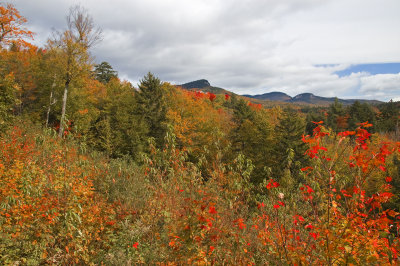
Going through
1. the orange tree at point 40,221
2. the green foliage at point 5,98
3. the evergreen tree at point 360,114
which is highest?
the evergreen tree at point 360,114

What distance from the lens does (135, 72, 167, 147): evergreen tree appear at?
2597 cm

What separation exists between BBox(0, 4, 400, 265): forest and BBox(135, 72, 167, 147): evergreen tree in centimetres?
18

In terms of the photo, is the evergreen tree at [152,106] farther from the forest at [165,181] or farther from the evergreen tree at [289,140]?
the evergreen tree at [289,140]

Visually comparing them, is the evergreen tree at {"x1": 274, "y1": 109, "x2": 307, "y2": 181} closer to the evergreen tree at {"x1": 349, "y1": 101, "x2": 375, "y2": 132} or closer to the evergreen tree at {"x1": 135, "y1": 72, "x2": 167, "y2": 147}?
the evergreen tree at {"x1": 135, "y1": 72, "x2": 167, "y2": 147}

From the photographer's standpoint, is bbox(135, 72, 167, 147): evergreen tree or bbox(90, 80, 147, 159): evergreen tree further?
bbox(135, 72, 167, 147): evergreen tree

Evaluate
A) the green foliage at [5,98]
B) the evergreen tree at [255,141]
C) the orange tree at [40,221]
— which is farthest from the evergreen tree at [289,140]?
the green foliage at [5,98]

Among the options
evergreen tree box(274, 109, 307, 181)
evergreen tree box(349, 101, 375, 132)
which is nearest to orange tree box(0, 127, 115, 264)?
evergreen tree box(274, 109, 307, 181)

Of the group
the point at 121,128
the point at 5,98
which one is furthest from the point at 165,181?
the point at 121,128

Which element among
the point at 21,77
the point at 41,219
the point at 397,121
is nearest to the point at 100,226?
the point at 41,219

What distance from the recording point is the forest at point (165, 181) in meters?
3.07

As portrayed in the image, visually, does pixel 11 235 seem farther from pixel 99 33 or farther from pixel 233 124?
pixel 233 124

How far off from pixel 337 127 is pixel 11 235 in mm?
63992

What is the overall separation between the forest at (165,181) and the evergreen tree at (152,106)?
0.59 feet

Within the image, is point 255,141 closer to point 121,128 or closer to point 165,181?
point 121,128
